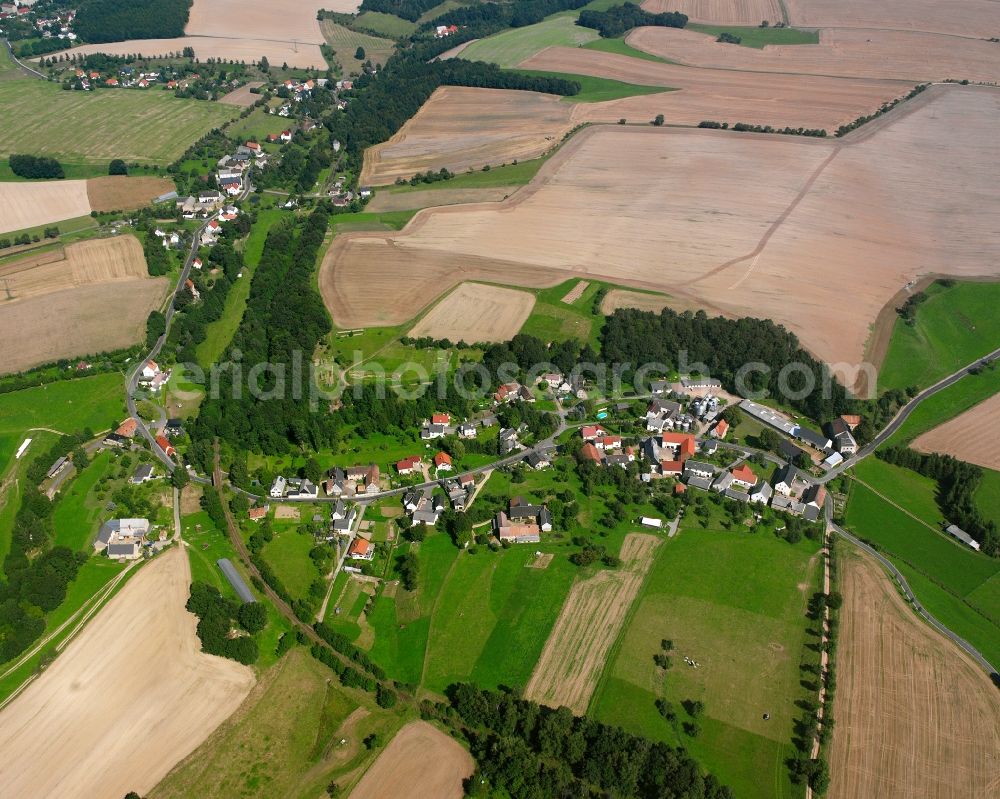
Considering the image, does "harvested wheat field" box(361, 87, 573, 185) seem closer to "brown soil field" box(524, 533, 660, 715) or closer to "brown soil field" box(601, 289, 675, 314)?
"brown soil field" box(601, 289, 675, 314)

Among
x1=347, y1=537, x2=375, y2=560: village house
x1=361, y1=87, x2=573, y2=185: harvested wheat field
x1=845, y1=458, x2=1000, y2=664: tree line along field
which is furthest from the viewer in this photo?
x1=361, y1=87, x2=573, y2=185: harvested wheat field

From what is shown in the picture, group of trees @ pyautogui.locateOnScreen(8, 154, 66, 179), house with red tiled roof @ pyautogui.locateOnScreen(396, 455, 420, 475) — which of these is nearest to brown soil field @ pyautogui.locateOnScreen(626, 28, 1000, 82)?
group of trees @ pyautogui.locateOnScreen(8, 154, 66, 179)

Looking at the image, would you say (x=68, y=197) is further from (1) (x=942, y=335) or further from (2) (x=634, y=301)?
(1) (x=942, y=335)

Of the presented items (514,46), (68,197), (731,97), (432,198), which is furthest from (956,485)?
(514,46)

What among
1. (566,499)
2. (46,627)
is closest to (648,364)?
(566,499)

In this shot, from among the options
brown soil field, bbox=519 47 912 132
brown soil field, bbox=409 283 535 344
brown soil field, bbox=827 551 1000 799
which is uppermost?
brown soil field, bbox=519 47 912 132

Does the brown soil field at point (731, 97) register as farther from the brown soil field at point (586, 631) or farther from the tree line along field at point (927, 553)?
the brown soil field at point (586, 631)

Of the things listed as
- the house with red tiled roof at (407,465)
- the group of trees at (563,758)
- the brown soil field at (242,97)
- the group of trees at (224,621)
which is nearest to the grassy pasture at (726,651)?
the group of trees at (563,758)
